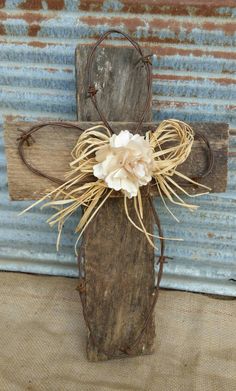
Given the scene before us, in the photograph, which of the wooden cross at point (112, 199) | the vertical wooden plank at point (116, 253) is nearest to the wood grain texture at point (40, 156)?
the wooden cross at point (112, 199)

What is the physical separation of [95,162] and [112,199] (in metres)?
0.14

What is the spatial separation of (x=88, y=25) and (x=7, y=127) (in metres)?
0.43

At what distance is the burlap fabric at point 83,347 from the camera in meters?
1.18

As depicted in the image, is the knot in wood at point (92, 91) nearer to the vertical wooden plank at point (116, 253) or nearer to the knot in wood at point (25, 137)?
the vertical wooden plank at point (116, 253)

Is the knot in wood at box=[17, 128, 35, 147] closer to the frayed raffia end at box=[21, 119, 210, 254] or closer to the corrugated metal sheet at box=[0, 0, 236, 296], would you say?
the frayed raffia end at box=[21, 119, 210, 254]

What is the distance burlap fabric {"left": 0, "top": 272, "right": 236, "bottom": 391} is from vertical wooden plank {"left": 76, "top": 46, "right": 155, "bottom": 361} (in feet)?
0.21

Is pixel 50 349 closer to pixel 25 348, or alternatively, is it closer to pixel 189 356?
pixel 25 348

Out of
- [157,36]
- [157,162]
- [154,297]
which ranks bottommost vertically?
[154,297]

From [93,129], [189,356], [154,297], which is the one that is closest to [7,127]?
[93,129]

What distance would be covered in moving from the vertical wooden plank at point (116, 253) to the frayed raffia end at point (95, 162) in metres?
0.09

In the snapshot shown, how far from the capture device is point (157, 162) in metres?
1.02

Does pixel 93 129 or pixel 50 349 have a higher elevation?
pixel 93 129

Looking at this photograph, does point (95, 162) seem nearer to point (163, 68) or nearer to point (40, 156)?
point (40, 156)

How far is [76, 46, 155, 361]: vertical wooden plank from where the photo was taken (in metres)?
1.14
